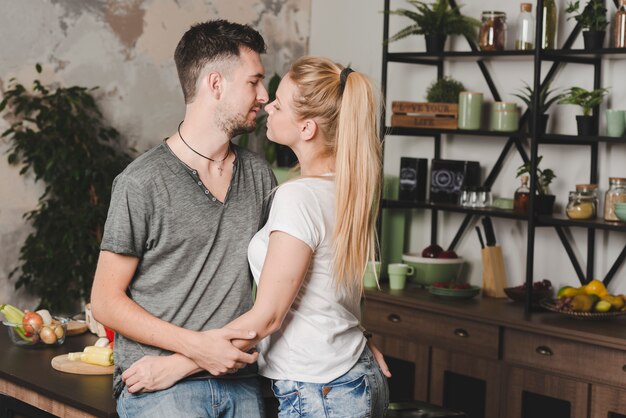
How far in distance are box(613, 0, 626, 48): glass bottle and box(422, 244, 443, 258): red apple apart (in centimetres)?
136

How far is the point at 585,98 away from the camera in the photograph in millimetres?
4230

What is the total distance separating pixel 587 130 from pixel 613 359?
1.08 metres

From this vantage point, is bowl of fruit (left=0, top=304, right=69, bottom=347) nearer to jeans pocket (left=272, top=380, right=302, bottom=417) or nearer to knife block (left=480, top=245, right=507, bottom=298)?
jeans pocket (left=272, top=380, right=302, bottom=417)

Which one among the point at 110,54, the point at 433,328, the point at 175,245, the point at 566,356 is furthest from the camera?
the point at 110,54

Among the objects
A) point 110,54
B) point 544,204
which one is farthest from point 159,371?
point 110,54

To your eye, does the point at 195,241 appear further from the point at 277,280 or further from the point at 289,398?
the point at 289,398

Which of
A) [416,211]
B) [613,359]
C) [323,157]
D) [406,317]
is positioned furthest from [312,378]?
[416,211]

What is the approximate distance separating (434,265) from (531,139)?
0.83 meters

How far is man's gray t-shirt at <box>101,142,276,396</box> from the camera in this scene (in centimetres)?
214

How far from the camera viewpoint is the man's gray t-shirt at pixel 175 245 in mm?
2139

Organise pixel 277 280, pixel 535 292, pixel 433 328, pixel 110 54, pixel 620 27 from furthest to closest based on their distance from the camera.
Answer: pixel 110 54 → pixel 433 328 → pixel 535 292 → pixel 620 27 → pixel 277 280

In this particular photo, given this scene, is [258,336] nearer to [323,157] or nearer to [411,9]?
[323,157]

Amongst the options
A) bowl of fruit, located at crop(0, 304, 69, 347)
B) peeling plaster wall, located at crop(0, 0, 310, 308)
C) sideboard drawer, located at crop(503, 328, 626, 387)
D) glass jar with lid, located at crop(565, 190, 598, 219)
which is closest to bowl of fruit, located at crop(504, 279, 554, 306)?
sideboard drawer, located at crop(503, 328, 626, 387)

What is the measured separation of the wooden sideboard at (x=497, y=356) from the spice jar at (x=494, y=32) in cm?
125
